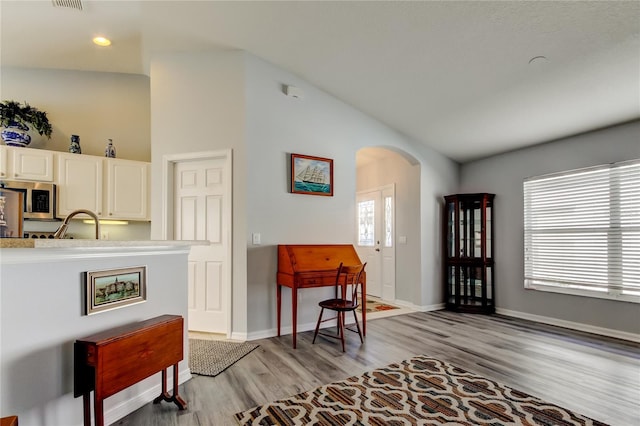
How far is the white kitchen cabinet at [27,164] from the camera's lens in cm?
377

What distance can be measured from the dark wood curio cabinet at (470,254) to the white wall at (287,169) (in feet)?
4.81

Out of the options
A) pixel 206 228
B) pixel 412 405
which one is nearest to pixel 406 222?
pixel 206 228

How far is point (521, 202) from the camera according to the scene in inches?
186

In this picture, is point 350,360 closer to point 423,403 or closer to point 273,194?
point 423,403

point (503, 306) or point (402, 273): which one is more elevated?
point (402, 273)

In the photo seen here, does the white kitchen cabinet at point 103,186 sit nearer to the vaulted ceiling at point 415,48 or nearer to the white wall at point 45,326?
the vaulted ceiling at point 415,48

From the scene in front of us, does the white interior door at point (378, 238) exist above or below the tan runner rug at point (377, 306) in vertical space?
above

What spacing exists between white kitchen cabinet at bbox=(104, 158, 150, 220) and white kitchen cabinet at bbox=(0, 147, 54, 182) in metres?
0.61

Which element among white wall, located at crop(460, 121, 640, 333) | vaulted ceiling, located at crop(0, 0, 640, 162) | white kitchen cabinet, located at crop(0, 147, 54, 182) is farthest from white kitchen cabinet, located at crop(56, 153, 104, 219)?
white wall, located at crop(460, 121, 640, 333)

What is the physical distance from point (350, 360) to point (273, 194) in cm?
198

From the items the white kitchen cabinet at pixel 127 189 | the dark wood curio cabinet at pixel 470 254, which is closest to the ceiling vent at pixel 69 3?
the white kitchen cabinet at pixel 127 189

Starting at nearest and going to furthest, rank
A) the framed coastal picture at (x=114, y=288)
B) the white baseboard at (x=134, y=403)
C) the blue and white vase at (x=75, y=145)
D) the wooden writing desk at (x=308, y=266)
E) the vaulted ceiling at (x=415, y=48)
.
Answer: the framed coastal picture at (x=114, y=288) → the white baseboard at (x=134, y=403) → the vaulted ceiling at (x=415, y=48) → the wooden writing desk at (x=308, y=266) → the blue and white vase at (x=75, y=145)

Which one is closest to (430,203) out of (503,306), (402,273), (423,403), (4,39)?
(402,273)

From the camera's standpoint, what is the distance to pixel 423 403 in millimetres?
2254
